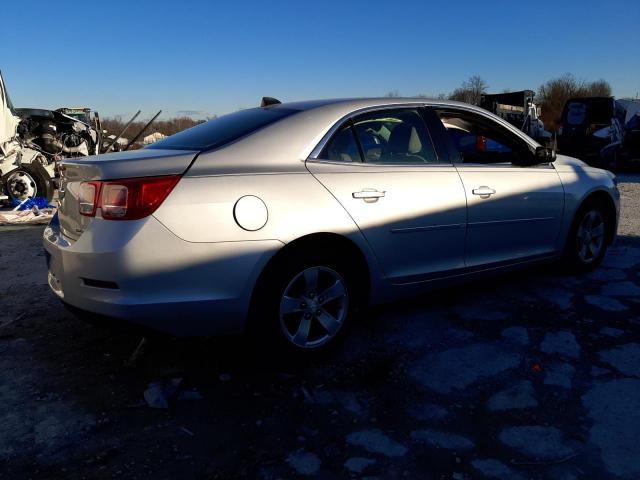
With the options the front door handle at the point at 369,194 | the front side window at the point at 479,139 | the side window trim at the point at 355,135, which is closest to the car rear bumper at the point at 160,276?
the front door handle at the point at 369,194

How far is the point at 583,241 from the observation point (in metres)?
4.77

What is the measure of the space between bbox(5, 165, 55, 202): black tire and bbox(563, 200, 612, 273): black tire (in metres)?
9.15

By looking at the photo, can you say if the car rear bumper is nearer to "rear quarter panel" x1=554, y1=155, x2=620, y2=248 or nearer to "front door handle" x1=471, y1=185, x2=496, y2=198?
"front door handle" x1=471, y1=185, x2=496, y2=198

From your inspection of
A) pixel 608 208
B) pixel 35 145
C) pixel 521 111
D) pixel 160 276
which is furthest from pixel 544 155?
pixel 521 111

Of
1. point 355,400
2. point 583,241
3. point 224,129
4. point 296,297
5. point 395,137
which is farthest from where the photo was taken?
point 583,241

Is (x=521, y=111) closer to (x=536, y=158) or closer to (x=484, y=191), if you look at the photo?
(x=536, y=158)

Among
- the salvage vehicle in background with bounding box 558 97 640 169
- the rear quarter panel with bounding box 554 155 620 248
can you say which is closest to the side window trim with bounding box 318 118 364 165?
the rear quarter panel with bounding box 554 155 620 248

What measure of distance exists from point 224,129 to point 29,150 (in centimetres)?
861

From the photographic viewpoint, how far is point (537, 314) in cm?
389

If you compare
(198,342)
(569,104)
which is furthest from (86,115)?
(198,342)

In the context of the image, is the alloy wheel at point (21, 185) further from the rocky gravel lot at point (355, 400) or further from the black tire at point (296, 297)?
the black tire at point (296, 297)

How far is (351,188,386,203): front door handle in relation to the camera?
317 centimetres

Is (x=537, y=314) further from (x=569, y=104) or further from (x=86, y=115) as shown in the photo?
(x=86, y=115)

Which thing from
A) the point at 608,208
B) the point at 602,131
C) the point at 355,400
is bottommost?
the point at 355,400
